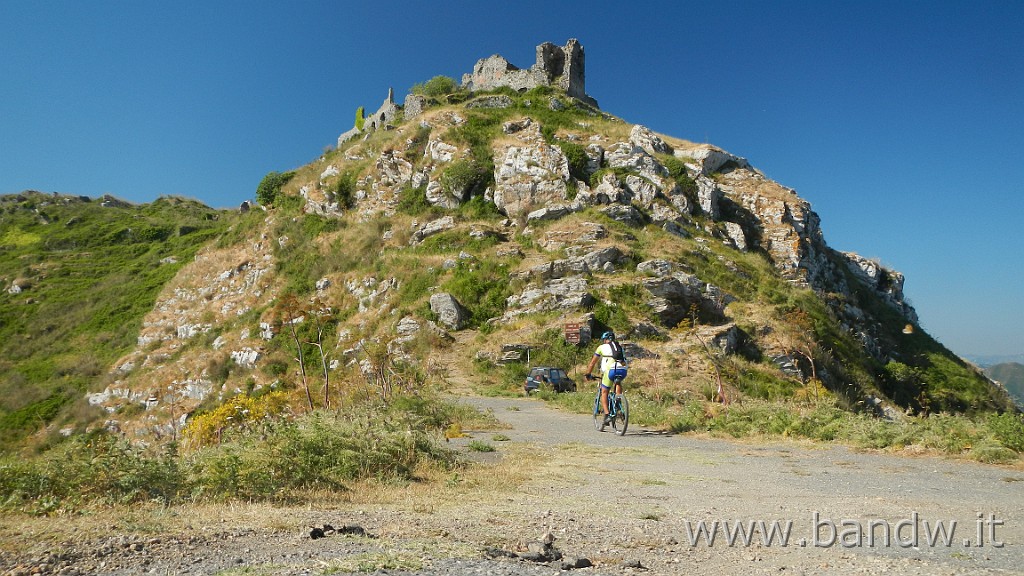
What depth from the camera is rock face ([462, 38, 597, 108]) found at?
175ft

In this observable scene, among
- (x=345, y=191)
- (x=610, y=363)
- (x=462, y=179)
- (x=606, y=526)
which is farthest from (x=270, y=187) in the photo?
(x=606, y=526)

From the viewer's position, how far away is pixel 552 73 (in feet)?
178

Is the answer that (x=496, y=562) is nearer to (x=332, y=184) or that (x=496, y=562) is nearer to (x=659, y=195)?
(x=659, y=195)

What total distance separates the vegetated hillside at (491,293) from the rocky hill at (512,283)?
17cm

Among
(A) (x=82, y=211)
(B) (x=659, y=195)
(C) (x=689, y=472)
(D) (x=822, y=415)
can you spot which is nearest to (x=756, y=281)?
(B) (x=659, y=195)

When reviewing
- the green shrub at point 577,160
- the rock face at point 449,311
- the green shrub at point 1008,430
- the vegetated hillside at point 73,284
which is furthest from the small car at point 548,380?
the vegetated hillside at point 73,284

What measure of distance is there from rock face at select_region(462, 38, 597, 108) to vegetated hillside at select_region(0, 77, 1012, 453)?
8.15ft

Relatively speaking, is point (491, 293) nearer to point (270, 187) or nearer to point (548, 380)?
point (548, 380)

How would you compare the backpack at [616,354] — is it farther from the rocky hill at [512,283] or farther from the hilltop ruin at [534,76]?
the hilltop ruin at [534,76]

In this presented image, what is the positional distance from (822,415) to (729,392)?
9914 mm

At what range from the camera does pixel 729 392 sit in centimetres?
2006

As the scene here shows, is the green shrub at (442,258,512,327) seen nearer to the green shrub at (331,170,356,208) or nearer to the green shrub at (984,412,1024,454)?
the green shrub at (331,170,356,208)

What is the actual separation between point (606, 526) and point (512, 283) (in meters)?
25.1

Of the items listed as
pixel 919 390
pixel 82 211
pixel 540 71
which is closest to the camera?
pixel 919 390
